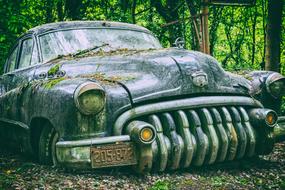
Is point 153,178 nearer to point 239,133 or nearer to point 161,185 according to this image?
point 161,185

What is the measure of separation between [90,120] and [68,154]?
34 cm

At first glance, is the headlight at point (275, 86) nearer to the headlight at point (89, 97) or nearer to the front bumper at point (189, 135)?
the front bumper at point (189, 135)

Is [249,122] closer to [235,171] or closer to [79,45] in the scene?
[235,171]

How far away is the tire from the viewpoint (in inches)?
166

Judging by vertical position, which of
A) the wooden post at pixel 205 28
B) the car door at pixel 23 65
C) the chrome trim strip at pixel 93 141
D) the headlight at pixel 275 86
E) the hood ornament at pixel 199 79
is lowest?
the chrome trim strip at pixel 93 141

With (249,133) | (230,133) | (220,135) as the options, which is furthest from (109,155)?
(249,133)

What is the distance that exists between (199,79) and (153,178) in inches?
41.9

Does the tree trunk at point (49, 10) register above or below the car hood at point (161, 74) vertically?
above

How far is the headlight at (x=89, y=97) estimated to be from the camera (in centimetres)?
363

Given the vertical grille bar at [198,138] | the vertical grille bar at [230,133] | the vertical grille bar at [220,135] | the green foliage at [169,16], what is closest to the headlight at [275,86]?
the vertical grille bar at [230,133]

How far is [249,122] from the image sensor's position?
14.6 ft

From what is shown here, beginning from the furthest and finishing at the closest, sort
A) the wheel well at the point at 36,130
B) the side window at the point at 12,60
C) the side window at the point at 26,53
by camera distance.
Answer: the side window at the point at 12,60
the side window at the point at 26,53
the wheel well at the point at 36,130

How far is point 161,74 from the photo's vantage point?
423cm

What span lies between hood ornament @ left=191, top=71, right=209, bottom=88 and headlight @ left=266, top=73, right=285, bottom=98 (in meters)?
1.01
